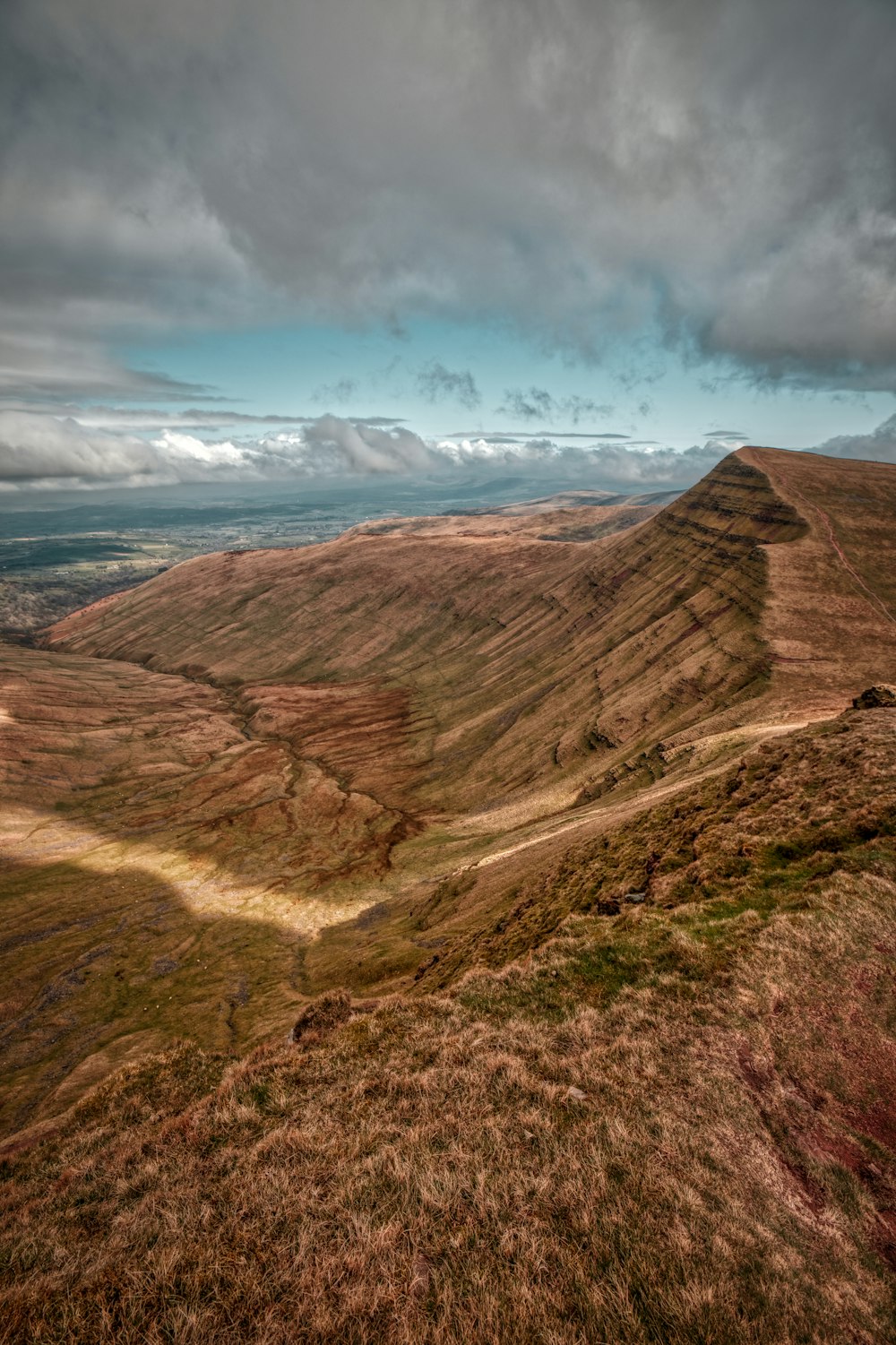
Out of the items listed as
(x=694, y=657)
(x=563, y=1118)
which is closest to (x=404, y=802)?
(x=694, y=657)

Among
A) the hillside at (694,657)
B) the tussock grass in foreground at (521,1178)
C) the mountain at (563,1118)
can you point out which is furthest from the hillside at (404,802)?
the tussock grass in foreground at (521,1178)

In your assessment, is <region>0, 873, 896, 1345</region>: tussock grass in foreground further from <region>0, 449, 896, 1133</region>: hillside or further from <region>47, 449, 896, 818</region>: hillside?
<region>47, 449, 896, 818</region>: hillside

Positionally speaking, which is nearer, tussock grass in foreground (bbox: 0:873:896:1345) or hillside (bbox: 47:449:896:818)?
tussock grass in foreground (bbox: 0:873:896:1345)

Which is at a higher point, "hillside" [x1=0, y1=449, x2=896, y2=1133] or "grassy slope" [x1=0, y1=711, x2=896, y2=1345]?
"grassy slope" [x1=0, y1=711, x2=896, y2=1345]

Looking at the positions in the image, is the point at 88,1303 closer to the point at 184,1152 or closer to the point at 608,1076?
the point at 184,1152

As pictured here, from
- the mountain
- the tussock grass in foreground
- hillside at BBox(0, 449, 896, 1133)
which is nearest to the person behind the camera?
the tussock grass in foreground

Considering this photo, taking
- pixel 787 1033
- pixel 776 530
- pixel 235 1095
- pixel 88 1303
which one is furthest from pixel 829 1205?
pixel 776 530

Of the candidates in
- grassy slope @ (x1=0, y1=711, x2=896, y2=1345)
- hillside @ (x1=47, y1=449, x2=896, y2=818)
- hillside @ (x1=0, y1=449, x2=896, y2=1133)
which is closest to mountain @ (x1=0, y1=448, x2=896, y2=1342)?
grassy slope @ (x1=0, y1=711, x2=896, y2=1345)

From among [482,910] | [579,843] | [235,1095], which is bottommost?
[482,910]
